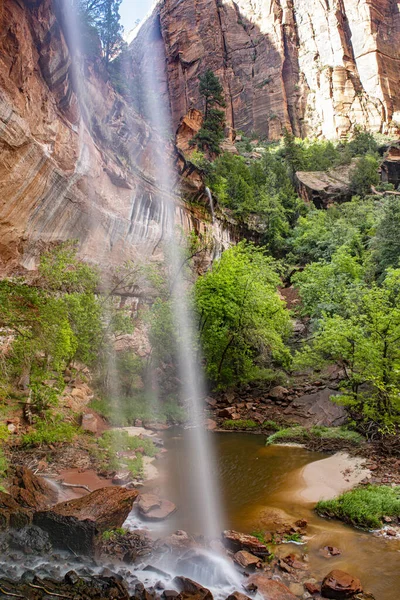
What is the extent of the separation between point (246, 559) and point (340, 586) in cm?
156

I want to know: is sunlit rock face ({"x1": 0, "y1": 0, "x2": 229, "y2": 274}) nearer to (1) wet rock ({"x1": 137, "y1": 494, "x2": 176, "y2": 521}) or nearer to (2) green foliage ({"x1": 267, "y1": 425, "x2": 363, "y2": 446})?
(1) wet rock ({"x1": 137, "y1": 494, "x2": 176, "y2": 521})

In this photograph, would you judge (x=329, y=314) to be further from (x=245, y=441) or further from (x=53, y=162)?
(x=53, y=162)

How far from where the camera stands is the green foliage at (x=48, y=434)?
1138cm

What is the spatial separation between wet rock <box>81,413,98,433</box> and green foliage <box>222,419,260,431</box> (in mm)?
5426

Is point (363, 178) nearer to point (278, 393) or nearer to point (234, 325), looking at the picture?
point (234, 325)

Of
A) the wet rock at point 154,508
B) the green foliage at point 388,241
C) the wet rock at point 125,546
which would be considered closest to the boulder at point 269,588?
the wet rock at point 125,546

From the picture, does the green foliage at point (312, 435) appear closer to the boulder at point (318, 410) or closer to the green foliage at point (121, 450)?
the boulder at point (318, 410)

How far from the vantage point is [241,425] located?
53.4 ft

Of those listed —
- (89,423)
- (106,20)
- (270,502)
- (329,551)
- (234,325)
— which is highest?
(106,20)

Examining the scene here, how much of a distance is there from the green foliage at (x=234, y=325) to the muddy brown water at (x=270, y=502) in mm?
5234

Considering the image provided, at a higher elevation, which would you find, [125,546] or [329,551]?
[125,546]

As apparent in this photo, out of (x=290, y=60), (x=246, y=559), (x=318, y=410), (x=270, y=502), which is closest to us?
(x=246, y=559)

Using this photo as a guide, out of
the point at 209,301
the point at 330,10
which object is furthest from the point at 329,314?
the point at 330,10

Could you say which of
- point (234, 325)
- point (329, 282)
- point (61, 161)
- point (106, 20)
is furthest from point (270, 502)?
point (106, 20)
